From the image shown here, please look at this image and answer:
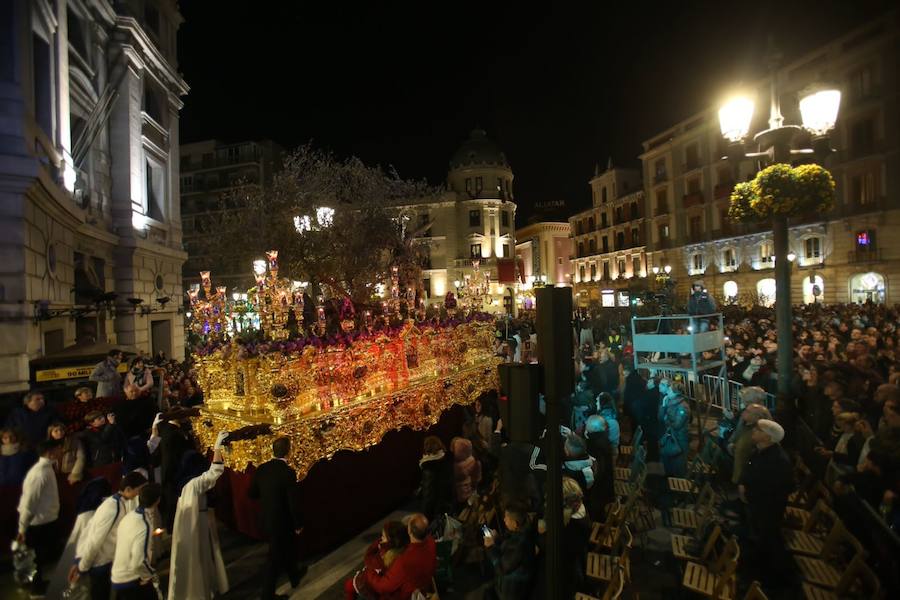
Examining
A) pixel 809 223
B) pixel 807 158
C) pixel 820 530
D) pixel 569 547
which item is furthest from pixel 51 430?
pixel 809 223

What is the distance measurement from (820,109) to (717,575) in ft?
20.3

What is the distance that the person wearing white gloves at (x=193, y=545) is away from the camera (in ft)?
16.0

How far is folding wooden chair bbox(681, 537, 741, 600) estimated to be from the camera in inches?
154

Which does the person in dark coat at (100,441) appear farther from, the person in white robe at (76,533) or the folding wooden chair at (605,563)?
the folding wooden chair at (605,563)

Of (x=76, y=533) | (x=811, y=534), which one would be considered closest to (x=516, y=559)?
(x=811, y=534)

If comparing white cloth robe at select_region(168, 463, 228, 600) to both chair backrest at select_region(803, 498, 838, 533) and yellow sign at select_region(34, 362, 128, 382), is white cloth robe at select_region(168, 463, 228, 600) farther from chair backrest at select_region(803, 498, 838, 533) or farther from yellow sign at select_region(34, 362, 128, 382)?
yellow sign at select_region(34, 362, 128, 382)

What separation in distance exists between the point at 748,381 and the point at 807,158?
15.7 feet

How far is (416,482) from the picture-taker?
817cm

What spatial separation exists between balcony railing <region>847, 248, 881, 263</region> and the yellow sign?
36.5m

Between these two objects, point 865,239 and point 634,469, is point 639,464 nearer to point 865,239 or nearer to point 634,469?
point 634,469

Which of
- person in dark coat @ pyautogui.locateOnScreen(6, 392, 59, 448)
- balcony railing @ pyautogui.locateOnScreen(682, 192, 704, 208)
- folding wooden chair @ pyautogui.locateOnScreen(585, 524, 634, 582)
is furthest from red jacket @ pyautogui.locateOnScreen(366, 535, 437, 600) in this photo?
balcony railing @ pyautogui.locateOnScreen(682, 192, 704, 208)

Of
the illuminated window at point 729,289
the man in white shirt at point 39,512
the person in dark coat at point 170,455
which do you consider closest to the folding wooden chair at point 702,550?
the person in dark coat at point 170,455

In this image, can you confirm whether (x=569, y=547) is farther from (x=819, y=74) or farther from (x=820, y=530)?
(x=819, y=74)

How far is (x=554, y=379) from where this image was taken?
3293 mm
